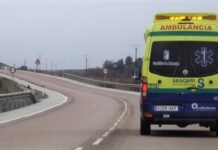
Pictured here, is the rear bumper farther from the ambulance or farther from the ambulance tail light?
the ambulance tail light

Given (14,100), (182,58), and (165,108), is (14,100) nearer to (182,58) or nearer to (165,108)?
(165,108)

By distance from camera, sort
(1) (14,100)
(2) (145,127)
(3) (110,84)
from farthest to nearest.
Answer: (3) (110,84), (1) (14,100), (2) (145,127)

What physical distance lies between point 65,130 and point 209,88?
560cm

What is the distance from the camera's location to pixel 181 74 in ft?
59.5

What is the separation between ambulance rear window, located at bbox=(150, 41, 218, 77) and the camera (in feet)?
59.3

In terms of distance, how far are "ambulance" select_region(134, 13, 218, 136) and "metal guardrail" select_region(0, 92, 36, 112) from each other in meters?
17.6

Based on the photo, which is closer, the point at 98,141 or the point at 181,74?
the point at 98,141

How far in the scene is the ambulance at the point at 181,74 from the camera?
59.3 feet

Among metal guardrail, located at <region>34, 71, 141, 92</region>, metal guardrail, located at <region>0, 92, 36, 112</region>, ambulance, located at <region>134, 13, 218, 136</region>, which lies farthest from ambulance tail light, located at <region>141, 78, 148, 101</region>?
metal guardrail, located at <region>34, 71, 141, 92</region>

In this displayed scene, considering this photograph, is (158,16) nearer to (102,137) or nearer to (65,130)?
(102,137)

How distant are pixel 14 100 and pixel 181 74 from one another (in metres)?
21.7

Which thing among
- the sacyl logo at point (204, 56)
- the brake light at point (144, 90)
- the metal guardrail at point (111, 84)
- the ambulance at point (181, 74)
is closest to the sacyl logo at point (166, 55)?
the ambulance at point (181, 74)

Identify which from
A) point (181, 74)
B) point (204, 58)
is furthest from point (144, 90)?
point (204, 58)

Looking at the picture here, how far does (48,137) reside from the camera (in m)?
18.3
